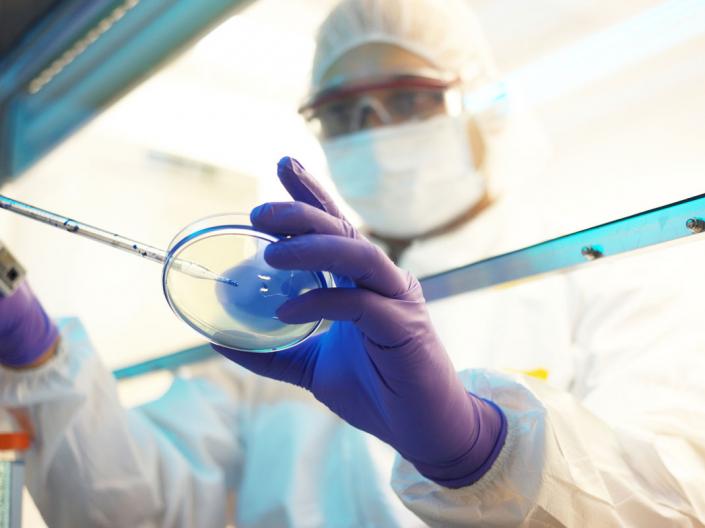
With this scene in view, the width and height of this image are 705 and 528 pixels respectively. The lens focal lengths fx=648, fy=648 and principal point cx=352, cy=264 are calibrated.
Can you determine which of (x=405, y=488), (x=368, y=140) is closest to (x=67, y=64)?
(x=368, y=140)

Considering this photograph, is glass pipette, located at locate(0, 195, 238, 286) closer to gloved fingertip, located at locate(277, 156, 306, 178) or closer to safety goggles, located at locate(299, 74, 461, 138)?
gloved fingertip, located at locate(277, 156, 306, 178)

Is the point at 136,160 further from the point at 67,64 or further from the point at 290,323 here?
the point at 290,323

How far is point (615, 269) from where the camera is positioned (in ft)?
4.24

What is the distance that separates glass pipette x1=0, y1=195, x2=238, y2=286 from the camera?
0.73m

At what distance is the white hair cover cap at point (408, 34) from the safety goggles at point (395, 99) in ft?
0.31

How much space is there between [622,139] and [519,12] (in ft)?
1.50

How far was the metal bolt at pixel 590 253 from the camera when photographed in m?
0.85

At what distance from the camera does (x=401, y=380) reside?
0.77m

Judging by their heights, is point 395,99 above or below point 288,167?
above

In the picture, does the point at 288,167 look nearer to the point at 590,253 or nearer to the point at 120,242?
the point at 120,242

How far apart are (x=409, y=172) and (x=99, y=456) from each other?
2.87 ft

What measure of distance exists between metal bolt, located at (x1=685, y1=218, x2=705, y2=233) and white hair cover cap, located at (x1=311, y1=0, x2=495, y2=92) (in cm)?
85

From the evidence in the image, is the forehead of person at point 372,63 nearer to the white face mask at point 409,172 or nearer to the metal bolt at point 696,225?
the white face mask at point 409,172

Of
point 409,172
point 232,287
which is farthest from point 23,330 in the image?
point 409,172
